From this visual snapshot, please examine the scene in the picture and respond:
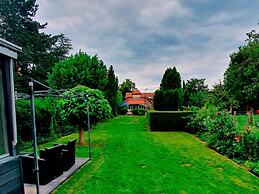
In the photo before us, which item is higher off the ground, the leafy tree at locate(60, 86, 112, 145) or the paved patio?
the leafy tree at locate(60, 86, 112, 145)

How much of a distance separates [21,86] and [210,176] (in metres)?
20.6

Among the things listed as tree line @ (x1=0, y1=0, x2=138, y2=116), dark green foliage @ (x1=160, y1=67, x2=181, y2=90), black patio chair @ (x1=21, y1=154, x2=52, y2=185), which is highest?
tree line @ (x1=0, y1=0, x2=138, y2=116)

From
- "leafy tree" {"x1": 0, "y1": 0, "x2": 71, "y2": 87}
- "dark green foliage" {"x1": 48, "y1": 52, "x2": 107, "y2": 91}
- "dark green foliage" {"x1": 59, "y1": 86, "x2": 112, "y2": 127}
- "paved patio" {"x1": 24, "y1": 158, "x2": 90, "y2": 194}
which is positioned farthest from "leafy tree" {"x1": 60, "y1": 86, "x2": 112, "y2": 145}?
"leafy tree" {"x1": 0, "y1": 0, "x2": 71, "y2": 87}

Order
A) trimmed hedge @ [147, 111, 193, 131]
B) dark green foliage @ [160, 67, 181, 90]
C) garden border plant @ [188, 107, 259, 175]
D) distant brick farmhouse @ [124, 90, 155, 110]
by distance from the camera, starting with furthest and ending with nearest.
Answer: distant brick farmhouse @ [124, 90, 155, 110] → dark green foliage @ [160, 67, 181, 90] → trimmed hedge @ [147, 111, 193, 131] → garden border plant @ [188, 107, 259, 175]

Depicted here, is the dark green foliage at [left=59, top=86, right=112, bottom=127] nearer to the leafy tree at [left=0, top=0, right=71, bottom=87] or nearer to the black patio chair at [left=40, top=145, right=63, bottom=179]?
the black patio chair at [left=40, top=145, right=63, bottom=179]

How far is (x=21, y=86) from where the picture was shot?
21.9 metres

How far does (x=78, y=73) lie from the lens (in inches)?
816

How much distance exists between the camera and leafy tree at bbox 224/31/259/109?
38.2 feet

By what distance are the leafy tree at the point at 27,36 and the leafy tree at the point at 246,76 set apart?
1759cm

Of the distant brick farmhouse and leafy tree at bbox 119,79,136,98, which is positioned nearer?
the distant brick farmhouse

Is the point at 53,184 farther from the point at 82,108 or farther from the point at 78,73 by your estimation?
the point at 78,73

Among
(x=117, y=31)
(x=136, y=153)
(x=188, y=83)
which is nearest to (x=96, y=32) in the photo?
(x=117, y=31)

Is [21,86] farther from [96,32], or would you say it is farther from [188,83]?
[188,83]

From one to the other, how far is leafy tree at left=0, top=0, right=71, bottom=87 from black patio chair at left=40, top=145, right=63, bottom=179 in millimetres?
17365
